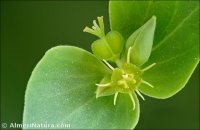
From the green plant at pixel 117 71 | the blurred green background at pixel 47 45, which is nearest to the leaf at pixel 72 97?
the green plant at pixel 117 71

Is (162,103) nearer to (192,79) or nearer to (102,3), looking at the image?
(192,79)

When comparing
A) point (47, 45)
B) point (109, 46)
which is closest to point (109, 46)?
point (109, 46)

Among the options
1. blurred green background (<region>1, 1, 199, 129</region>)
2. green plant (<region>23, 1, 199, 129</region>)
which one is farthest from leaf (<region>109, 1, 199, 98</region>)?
blurred green background (<region>1, 1, 199, 129</region>)

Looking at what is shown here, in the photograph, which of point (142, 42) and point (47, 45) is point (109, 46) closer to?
point (142, 42)

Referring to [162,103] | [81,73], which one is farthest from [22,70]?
[81,73]

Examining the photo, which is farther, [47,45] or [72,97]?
[47,45]

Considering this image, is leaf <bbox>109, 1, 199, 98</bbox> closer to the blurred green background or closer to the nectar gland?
the nectar gland
